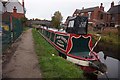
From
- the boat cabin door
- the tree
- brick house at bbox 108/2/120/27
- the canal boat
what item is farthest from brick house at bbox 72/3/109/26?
the boat cabin door

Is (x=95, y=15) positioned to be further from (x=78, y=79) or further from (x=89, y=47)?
(x=78, y=79)

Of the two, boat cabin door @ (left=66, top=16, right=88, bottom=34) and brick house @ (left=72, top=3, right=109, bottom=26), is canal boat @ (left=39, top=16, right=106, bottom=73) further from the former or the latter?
brick house @ (left=72, top=3, right=109, bottom=26)

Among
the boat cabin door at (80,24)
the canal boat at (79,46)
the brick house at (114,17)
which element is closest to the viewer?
the canal boat at (79,46)

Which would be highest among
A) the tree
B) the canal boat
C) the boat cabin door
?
the tree

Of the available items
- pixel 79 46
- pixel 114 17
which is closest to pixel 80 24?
pixel 79 46

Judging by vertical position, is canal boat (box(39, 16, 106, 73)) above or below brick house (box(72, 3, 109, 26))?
below

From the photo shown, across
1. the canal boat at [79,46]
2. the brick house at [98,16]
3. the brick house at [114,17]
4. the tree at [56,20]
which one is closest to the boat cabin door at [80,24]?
the canal boat at [79,46]

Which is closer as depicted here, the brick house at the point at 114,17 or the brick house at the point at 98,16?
the brick house at the point at 114,17

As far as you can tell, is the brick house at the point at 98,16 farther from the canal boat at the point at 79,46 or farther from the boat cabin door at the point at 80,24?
the boat cabin door at the point at 80,24

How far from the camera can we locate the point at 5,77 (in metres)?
5.28

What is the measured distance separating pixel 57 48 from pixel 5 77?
703 cm

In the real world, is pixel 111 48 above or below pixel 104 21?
below

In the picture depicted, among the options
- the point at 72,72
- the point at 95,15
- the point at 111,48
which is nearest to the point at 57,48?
the point at 72,72

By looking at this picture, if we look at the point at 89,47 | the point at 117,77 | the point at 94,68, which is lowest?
the point at 117,77
